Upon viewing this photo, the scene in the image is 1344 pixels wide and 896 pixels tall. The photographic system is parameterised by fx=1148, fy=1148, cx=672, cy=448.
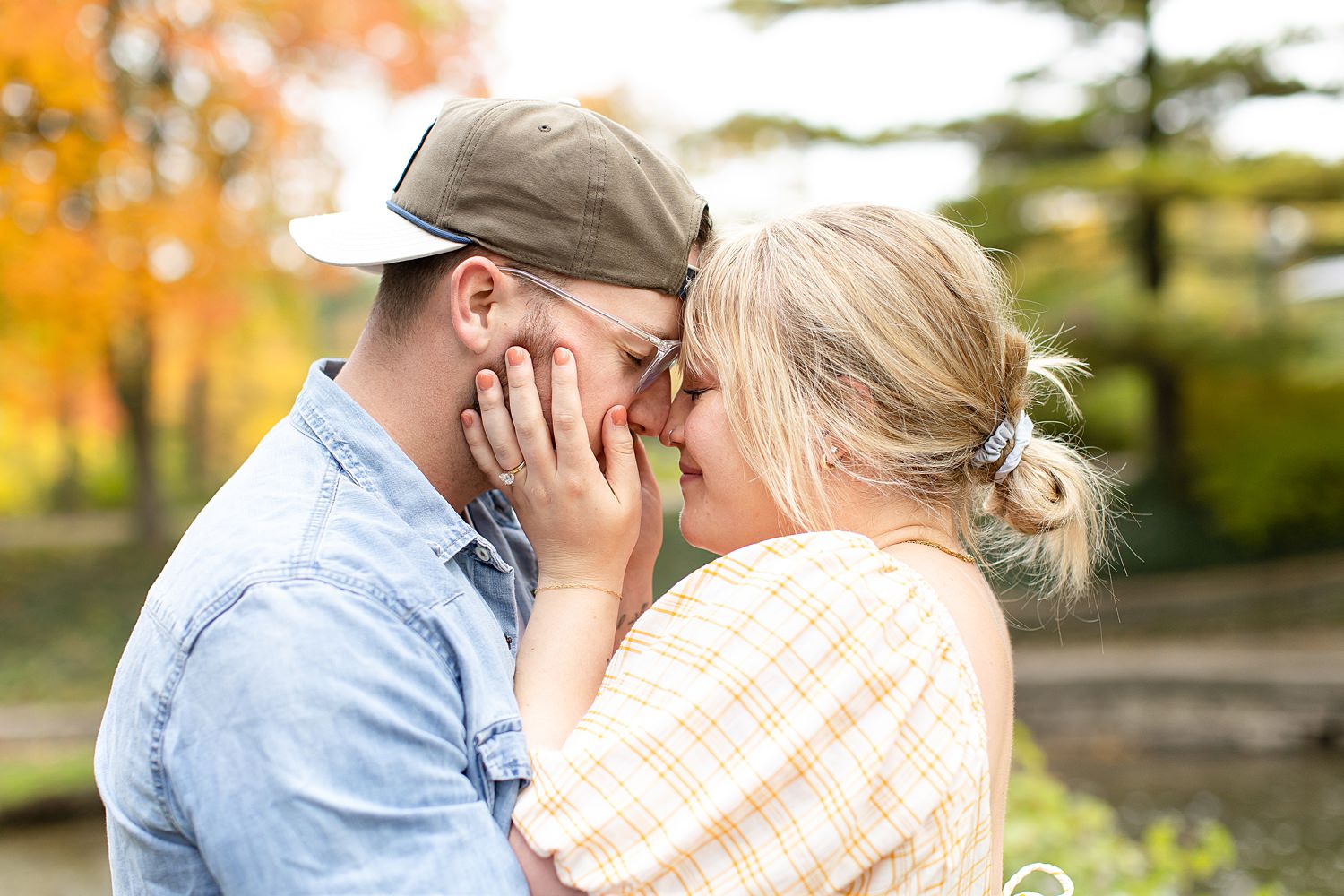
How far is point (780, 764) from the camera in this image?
1.48m

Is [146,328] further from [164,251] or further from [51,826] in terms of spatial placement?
[51,826]

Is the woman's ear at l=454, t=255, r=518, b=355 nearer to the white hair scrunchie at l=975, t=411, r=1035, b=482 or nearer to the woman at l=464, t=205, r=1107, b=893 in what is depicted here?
the woman at l=464, t=205, r=1107, b=893

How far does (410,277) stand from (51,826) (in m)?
7.52

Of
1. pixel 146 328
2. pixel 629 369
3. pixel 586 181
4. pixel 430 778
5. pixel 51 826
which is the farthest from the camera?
pixel 146 328

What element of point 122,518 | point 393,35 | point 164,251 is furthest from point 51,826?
point 122,518

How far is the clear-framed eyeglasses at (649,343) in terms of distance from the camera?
185cm

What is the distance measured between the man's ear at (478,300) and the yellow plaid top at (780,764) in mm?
595

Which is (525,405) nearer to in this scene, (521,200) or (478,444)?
(478,444)

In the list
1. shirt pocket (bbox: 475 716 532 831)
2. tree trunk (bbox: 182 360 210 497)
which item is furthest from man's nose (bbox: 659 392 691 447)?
tree trunk (bbox: 182 360 210 497)

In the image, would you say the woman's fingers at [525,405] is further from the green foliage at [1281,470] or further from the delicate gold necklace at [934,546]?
the green foliage at [1281,470]

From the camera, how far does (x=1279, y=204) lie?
13203 millimetres

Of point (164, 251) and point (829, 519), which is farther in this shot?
point (164, 251)

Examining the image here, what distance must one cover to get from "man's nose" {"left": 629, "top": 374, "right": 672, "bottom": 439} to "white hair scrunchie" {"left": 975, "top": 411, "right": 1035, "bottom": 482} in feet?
1.83

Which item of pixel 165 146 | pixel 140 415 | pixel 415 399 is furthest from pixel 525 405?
pixel 140 415
